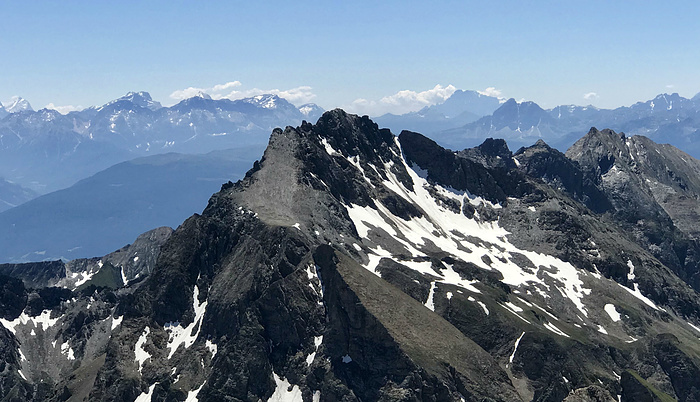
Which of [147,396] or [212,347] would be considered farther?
[212,347]

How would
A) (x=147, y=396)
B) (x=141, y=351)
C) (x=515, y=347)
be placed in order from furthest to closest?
(x=141, y=351), (x=147, y=396), (x=515, y=347)

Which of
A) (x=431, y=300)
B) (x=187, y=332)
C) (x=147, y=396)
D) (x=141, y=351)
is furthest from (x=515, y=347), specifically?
(x=141, y=351)

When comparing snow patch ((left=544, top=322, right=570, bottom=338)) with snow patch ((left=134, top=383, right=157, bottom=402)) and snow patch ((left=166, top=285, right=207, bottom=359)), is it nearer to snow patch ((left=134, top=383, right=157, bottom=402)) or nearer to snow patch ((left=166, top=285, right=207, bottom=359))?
snow patch ((left=166, top=285, right=207, bottom=359))

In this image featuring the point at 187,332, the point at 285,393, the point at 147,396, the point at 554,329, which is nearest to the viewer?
the point at 285,393

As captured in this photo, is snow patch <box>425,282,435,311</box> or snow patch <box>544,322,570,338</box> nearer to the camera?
snow patch <box>425,282,435,311</box>

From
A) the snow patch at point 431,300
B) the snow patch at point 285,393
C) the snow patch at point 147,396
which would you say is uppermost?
the snow patch at point 431,300

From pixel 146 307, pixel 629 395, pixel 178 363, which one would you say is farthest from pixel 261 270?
pixel 629 395

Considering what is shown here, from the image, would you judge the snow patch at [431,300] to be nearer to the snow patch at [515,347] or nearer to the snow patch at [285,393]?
the snow patch at [515,347]

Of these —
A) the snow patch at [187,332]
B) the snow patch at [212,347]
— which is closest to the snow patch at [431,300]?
the snow patch at [212,347]

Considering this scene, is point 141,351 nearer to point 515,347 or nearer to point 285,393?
point 285,393

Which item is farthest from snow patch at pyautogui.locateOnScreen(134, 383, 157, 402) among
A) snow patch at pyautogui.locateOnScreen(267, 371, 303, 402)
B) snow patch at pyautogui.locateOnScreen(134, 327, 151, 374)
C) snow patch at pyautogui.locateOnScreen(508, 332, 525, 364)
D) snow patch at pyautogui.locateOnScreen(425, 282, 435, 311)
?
snow patch at pyautogui.locateOnScreen(508, 332, 525, 364)

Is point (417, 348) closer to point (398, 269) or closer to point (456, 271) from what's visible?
point (398, 269)
